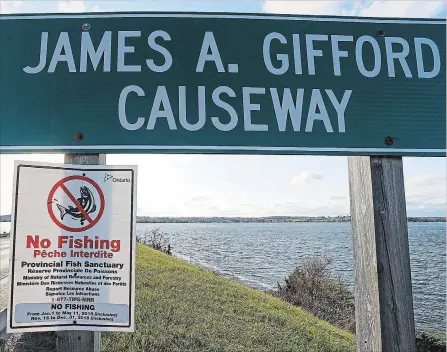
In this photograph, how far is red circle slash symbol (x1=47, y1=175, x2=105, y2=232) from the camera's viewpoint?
1693mm

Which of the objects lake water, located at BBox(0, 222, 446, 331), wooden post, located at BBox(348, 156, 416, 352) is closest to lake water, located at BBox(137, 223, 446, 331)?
lake water, located at BBox(0, 222, 446, 331)

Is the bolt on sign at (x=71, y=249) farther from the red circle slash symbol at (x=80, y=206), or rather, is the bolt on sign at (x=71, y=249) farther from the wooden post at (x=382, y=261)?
the wooden post at (x=382, y=261)

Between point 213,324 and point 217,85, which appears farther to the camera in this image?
point 213,324

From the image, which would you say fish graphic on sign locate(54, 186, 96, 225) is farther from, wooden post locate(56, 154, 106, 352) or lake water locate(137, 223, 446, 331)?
lake water locate(137, 223, 446, 331)

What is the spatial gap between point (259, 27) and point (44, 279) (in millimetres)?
1557

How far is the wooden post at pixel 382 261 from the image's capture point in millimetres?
1772

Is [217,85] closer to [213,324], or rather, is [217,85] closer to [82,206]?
[82,206]

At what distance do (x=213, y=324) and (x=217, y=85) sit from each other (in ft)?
20.0

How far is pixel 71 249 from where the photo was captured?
1675mm

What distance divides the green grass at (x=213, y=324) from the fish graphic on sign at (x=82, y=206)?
436 cm

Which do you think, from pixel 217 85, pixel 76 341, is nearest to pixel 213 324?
pixel 76 341

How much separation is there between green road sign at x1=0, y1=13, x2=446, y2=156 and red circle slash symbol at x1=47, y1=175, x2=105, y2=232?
0.18 meters

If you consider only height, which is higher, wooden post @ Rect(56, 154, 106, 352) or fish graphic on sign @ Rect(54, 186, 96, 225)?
fish graphic on sign @ Rect(54, 186, 96, 225)

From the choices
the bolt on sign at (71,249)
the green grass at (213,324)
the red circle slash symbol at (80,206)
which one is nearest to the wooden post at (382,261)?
the bolt on sign at (71,249)
